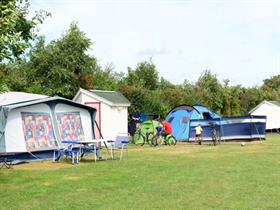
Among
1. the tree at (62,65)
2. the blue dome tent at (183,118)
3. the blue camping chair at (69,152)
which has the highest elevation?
the tree at (62,65)

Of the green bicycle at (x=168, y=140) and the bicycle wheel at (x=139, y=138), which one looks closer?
the green bicycle at (x=168, y=140)

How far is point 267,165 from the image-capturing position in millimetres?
15078

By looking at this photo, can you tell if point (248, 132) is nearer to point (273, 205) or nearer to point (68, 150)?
point (68, 150)

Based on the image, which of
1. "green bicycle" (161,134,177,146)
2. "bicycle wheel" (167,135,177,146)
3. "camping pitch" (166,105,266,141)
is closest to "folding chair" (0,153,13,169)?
"green bicycle" (161,134,177,146)

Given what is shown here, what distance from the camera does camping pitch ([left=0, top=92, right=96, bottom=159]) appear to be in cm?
1742

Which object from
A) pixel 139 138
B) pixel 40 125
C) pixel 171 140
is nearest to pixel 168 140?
pixel 171 140

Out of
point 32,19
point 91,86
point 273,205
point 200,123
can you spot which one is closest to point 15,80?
point 91,86

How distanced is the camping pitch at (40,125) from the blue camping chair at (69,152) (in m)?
0.53

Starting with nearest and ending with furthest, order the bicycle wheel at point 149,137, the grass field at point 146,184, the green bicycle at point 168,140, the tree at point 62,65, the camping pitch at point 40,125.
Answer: the grass field at point 146,184
the camping pitch at point 40,125
the green bicycle at point 168,140
the bicycle wheel at point 149,137
the tree at point 62,65

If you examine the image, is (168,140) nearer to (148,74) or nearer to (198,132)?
(198,132)

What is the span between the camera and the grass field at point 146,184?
9375mm

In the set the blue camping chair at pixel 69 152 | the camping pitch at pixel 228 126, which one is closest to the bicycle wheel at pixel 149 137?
the camping pitch at pixel 228 126

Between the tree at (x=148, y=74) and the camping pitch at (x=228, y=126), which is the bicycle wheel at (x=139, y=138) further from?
the tree at (x=148, y=74)

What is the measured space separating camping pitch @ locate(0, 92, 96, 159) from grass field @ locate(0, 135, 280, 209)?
1.27m
